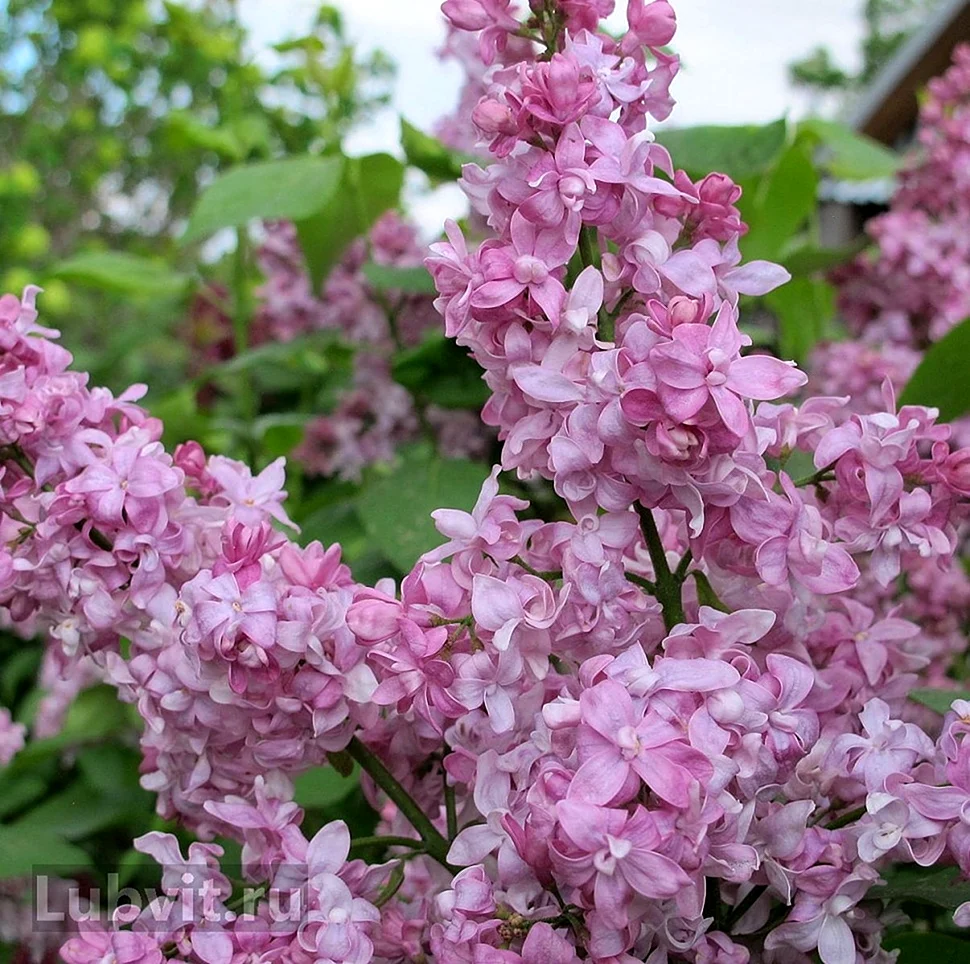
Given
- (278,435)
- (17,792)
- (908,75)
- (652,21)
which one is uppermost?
(908,75)

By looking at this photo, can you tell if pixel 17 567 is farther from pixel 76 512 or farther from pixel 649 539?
pixel 649 539

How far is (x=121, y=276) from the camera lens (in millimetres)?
1059

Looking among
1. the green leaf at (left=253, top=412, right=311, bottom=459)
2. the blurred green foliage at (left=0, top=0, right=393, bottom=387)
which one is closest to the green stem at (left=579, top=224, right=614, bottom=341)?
the green leaf at (left=253, top=412, right=311, bottom=459)

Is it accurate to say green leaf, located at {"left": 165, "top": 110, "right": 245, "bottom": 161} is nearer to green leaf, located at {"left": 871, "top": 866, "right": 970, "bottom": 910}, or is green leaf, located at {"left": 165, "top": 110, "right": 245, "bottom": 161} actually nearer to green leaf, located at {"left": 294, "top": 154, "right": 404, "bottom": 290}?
green leaf, located at {"left": 294, "top": 154, "right": 404, "bottom": 290}

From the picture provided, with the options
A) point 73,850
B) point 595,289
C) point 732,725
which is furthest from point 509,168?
point 73,850

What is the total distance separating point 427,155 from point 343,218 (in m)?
0.17

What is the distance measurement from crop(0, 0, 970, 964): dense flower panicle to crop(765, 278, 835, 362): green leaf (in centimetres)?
63

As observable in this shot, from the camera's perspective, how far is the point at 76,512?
0.43 meters

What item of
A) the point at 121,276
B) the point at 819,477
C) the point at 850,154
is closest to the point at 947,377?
the point at 819,477

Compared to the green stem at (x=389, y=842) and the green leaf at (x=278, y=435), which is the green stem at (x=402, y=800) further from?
the green leaf at (x=278, y=435)

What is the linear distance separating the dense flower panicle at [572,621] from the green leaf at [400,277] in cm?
33

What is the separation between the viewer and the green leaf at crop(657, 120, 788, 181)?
2.39 ft

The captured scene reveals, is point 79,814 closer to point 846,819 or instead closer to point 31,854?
point 31,854

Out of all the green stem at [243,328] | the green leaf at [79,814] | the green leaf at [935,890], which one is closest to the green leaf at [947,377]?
the green leaf at [935,890]
